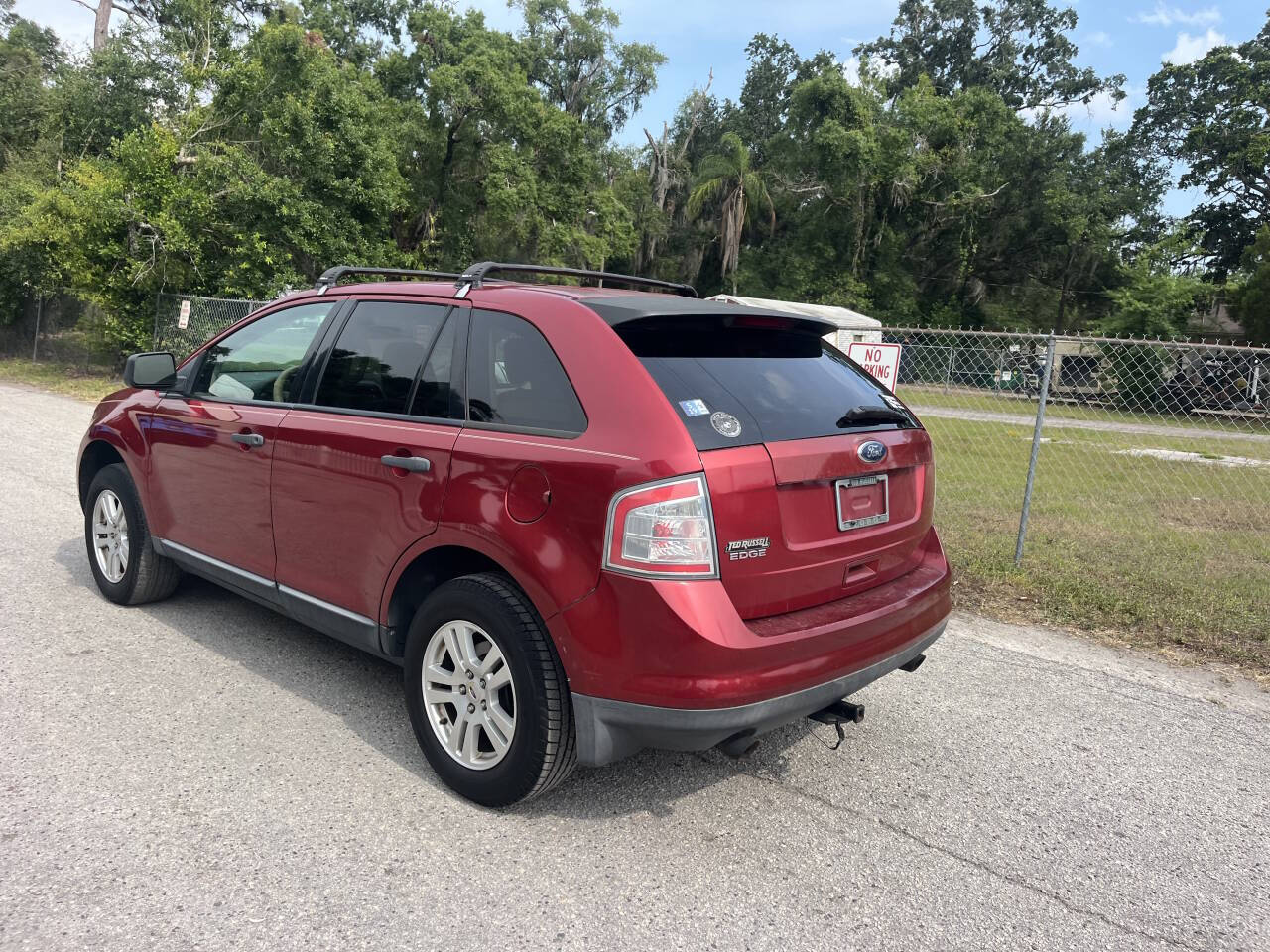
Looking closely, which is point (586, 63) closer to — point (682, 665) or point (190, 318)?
point (190, 318)

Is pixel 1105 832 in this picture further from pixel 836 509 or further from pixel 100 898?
pixel 100 898

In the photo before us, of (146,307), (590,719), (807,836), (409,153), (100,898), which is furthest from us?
(409,153)

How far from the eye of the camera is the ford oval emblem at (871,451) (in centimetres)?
313

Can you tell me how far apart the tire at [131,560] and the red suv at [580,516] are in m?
1.00

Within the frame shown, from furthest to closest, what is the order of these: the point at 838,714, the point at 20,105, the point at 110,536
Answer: the point at 20,105 → the point at 110,536 → the point at 838,714

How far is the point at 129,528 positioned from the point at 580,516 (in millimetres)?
3294

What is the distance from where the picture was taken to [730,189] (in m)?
38.8

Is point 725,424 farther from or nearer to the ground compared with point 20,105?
nearer to the ground

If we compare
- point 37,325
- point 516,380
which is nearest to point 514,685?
point 516,380

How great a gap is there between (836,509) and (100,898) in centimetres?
250

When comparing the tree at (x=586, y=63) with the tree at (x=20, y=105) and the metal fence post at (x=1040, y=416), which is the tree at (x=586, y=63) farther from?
the metal fence post at (x=1040, y=416)

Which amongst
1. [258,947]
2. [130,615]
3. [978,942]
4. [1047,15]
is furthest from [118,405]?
[1047,15]

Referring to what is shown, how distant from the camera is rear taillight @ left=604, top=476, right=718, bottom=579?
2609 mm

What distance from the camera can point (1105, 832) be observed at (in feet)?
10.2
